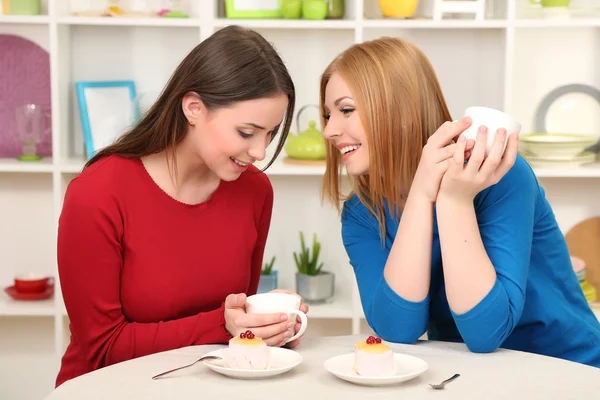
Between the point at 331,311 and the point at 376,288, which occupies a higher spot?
the point at 376,288

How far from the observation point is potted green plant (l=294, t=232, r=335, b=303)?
3.01m

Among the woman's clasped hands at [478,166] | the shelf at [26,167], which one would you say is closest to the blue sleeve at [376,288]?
the woman's clasped hands at [478,166]

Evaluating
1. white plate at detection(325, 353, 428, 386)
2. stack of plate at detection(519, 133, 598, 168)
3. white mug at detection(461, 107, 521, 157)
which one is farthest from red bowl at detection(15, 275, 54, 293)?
white mug at detection(461, 107, 521, 157)

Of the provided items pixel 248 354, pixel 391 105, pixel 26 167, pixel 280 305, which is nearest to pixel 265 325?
pixel 280 305

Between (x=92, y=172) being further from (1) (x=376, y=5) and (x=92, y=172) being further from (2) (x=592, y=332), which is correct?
(1) (x=376, y=5)

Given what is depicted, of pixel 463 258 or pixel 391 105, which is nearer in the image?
pixel 463 258

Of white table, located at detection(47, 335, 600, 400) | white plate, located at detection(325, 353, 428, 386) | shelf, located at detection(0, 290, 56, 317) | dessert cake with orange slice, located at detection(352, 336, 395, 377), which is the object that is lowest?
shelf, located at detection(0, 290, 56, 317)

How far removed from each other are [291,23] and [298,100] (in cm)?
37

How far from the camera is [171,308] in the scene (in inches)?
67.2

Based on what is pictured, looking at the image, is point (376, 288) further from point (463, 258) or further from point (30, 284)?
point (30, 284)

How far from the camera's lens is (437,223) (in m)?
1.62

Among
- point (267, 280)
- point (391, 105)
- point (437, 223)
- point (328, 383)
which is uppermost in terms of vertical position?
point (391, 105)

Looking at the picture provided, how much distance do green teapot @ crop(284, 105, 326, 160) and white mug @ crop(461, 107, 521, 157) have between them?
1479 millimetres

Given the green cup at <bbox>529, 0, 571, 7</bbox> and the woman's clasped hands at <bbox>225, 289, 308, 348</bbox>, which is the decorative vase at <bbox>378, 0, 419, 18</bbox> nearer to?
the green cup at <bbox>529, 0, 571, 7</bbox>
